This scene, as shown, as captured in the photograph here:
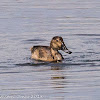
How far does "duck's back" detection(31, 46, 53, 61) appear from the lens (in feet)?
65.9

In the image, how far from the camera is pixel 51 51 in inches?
800

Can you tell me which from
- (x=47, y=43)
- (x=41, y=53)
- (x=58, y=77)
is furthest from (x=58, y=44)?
(x=58, y=77)

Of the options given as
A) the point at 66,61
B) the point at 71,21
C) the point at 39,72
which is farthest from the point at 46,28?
the point at 39,72

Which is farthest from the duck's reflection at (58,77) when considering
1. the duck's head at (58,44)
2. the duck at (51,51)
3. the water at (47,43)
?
the duck's head at (58,44)

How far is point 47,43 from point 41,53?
8.92ft

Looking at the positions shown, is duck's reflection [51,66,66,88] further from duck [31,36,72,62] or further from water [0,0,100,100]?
duck [31,36,72,62]

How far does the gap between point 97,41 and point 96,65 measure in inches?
177

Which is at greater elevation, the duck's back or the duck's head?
the duck's head

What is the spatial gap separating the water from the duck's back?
305 millimetres

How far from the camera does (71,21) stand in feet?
93.3

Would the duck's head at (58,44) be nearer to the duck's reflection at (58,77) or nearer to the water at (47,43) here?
the water at (47,43)

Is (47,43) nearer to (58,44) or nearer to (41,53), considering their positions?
(41,53)

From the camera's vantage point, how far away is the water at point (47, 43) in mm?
14352

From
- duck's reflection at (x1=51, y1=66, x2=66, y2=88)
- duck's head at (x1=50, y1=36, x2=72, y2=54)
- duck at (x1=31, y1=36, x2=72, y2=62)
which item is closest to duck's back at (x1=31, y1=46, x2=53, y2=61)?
duck at (x1=31, y1=36, x2=72, y2=62)
